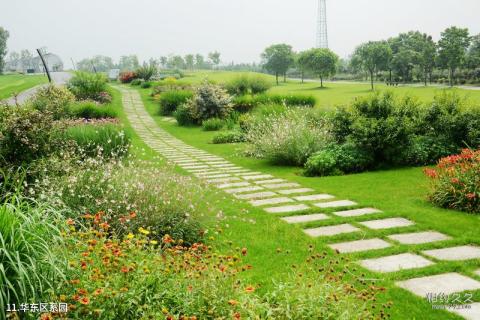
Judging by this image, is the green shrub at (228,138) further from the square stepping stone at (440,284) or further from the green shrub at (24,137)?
the square stepping stone at (440,284)

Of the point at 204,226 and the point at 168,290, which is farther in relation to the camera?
the point at 204,226

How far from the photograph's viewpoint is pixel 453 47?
41281 millimetres

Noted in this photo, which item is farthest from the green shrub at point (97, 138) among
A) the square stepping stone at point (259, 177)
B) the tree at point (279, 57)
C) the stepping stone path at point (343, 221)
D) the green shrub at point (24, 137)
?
the tree at point (279, 57)

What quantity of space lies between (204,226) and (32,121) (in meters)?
3.27

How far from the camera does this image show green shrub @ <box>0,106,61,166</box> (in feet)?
20.4

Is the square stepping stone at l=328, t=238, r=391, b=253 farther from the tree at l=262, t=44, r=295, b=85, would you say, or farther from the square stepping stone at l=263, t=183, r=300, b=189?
the tree at l=262, t=44, r=295, b=85

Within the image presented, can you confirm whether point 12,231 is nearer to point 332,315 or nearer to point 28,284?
point 28,284

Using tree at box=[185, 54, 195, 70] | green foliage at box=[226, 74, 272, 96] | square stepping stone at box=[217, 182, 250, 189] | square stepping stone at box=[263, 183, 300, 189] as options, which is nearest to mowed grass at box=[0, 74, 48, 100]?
green foliage at box=[226, 74, 272, 96]

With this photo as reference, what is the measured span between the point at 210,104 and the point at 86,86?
28.3 feet

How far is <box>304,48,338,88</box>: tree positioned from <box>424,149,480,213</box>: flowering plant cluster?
48.9 meters

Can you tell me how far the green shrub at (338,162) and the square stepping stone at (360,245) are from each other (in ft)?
11.8

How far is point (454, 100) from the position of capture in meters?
8.93

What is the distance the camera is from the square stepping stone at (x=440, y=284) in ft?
11.8

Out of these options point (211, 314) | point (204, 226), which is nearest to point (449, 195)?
point (204, 226)
